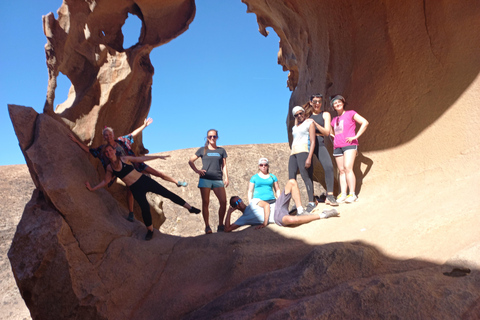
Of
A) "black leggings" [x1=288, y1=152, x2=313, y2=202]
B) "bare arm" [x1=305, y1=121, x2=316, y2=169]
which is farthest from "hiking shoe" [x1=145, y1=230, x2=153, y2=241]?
"bare arm" [x1=305, y1=121, x2=316, y2=169]

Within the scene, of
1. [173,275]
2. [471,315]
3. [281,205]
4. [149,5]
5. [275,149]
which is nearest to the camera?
[471,315]

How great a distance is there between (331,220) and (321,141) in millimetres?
1256

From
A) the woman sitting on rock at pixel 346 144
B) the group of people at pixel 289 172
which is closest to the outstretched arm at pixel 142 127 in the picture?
the group of people at pixel 289 172

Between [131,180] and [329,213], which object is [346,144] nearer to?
[329,213]

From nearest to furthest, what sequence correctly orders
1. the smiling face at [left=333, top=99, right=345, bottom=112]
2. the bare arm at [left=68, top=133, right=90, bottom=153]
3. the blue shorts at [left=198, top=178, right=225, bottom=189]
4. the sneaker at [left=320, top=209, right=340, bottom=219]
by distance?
1. the sneaker at [left=320, top=209, right=340, bottom=219]
2. the smiling face at [left=333, top=99, right=345, bottom=112]
3. the bare arm at [left=68, top=133, right=90, bottom=153]
4. the blue shorts at [left=198, top=178, right=225, bottom=189]

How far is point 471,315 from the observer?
187cm

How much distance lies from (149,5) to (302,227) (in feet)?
17.5

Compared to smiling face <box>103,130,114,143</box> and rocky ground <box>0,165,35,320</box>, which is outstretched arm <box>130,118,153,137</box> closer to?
smiling face <box>103,130,114,143</box>

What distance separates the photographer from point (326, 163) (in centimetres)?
464

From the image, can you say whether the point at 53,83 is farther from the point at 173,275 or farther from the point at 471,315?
the point at 471,315

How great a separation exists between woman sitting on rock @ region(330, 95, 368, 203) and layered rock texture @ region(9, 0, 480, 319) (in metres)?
0.30

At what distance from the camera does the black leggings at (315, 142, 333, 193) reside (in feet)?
14.7

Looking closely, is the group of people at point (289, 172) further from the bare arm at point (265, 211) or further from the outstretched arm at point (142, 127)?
the outstretched arm at point (142, 127)

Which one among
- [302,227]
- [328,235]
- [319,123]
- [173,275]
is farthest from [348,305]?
[319,123]
